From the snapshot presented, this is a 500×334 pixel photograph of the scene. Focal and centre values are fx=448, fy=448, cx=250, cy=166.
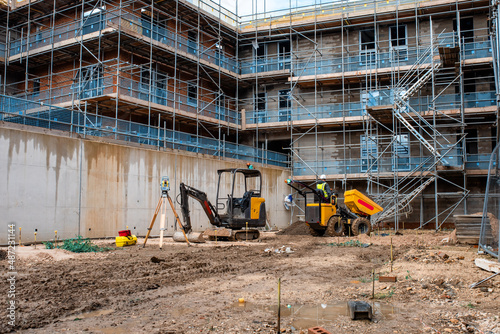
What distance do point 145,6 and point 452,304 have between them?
26.4m

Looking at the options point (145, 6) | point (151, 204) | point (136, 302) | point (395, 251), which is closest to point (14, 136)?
point (151, 204)

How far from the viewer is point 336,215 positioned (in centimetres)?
1870

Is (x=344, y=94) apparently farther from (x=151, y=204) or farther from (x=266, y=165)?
(x=151, y=204)

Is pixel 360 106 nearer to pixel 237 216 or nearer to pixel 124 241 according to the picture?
pixel 237 216

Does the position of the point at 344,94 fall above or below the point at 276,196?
above

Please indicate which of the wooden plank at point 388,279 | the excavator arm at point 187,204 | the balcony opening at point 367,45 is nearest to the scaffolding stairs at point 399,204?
the balcony opening at point 367,45

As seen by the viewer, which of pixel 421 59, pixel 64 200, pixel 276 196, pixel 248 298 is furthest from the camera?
pixel 276 196

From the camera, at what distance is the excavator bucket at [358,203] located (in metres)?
19.1

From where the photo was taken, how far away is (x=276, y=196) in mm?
28016

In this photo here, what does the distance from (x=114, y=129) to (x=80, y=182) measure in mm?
3652

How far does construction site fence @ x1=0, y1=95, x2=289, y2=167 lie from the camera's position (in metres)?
15.8

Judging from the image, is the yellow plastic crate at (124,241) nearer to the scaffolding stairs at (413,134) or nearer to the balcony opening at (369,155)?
the scaffolding stairs at (413,134)

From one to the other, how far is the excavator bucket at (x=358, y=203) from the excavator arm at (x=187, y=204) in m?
5.71

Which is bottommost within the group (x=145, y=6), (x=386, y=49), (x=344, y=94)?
(x=344, y=94)
